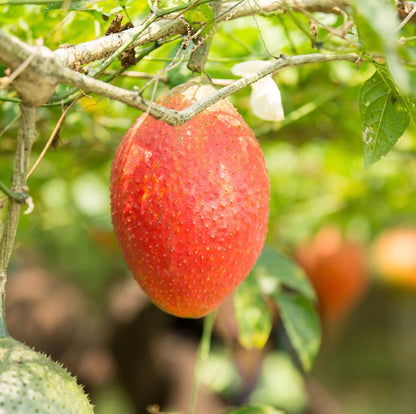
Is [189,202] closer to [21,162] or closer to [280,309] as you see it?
[21,162]

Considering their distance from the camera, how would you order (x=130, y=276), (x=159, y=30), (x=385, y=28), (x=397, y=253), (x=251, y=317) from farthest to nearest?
(x=397, y=253) → (x=130, y=276) → (x=251, y=317) → (x=159, y=30) → (x=385, y=28)

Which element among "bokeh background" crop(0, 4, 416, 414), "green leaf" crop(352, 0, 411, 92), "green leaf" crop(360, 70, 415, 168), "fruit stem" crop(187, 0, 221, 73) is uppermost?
"green leaf" crop(352, 0, 411, 92)

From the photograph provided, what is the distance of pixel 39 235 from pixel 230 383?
41.0 inches

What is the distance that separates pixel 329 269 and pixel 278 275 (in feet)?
3.59

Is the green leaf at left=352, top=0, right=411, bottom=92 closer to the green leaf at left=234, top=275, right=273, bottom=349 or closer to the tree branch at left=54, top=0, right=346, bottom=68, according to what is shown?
the tree branch at left=54, top=0, right=346, bottom=68

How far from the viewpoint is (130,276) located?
2268 mm

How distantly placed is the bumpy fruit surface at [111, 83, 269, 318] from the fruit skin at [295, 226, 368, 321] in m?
1.67

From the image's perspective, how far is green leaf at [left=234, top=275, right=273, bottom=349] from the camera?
3.96 feet

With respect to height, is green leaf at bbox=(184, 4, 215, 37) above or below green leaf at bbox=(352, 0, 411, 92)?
below

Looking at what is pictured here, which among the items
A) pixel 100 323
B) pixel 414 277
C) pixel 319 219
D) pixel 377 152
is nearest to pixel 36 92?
pixel 377 152

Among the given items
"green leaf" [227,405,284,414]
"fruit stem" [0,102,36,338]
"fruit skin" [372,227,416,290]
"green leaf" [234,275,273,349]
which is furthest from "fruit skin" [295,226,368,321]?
"fruit stem" [0,102,36,338]

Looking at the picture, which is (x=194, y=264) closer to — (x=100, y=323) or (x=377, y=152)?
(x=377, y=152)

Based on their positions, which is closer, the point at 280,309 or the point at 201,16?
the point at 201,16

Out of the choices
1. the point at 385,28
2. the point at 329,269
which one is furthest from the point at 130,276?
the point at 385,28
